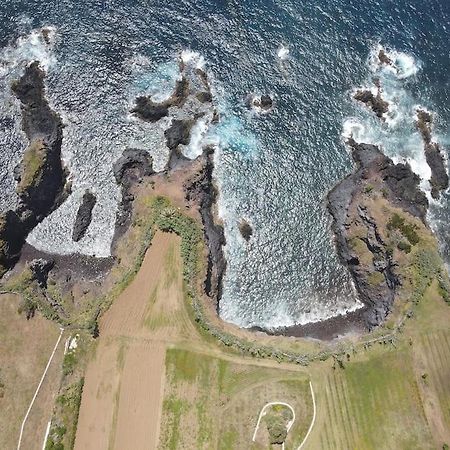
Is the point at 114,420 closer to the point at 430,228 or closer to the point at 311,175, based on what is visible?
the point at 311,175

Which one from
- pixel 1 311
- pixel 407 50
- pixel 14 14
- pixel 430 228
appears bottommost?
pixel 1 311

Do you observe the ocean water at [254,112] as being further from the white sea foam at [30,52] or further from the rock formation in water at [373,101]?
the rock formation in water at [373,101]

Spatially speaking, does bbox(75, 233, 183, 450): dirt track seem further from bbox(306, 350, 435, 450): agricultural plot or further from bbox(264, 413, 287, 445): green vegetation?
bbox(306, 350, 435, 450): agricultural plot

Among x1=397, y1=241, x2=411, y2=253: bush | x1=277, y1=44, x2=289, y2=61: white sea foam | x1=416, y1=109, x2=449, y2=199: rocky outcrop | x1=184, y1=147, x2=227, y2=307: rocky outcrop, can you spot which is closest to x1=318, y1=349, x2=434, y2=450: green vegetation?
x1=397, y1=241, x2=411, y2=253: bush

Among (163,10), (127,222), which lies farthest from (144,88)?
(127,222)

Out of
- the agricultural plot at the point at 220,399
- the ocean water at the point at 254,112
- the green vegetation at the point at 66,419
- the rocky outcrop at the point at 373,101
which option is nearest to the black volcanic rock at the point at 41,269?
the ocean water at the point at 254,112
